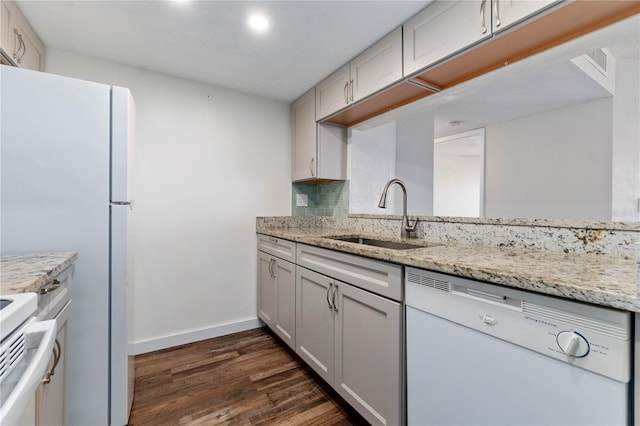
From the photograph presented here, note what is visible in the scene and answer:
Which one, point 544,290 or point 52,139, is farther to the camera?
point 52,139

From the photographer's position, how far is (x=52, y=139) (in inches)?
47.7

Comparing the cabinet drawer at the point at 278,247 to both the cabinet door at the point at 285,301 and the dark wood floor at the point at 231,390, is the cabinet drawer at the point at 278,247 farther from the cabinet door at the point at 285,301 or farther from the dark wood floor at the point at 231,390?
the dark wood floor at the point at 231,390

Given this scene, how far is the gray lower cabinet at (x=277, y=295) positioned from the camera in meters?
1.99

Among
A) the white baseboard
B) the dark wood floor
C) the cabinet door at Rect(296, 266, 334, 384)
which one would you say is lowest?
the dark wood floor

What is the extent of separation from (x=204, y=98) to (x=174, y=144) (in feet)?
1.56

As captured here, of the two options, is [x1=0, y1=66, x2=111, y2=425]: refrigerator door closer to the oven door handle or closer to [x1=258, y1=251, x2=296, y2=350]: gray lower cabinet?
the oven door handle

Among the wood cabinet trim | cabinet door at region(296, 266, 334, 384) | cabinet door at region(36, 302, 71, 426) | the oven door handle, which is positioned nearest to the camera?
the oven door handle

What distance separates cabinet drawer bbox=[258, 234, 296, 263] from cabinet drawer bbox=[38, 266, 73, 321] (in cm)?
119

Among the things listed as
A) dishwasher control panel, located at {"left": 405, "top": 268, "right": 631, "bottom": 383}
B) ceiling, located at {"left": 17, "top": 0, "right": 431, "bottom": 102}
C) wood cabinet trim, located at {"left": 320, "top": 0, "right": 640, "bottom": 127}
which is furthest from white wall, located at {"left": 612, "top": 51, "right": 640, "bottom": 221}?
ceiling, located at {"left": 17, "top": 0, "right": 431, "bottom": 102}

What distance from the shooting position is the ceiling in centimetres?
146

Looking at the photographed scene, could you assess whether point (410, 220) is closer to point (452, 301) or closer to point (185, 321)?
point (452, 301)

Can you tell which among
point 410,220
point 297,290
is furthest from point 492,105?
point 297,290

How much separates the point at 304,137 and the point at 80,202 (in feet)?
5.61

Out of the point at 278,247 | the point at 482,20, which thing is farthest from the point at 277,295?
the point at 482,20
